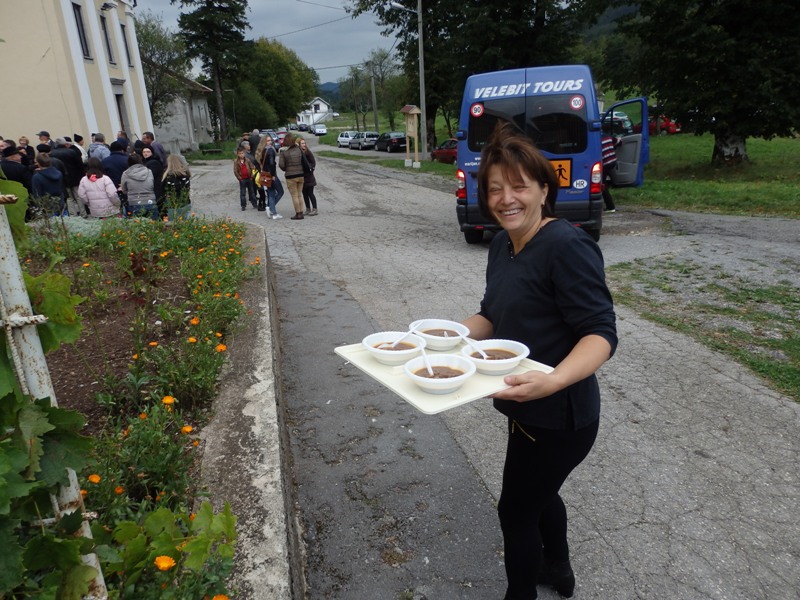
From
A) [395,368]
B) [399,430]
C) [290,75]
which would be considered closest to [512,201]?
[395,368]

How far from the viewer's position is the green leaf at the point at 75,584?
1301 mm

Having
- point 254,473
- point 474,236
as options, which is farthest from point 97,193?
point 254,473

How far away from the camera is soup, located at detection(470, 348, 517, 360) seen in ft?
6.15

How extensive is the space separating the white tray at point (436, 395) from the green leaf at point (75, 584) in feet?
2.99

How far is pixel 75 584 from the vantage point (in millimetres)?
1305

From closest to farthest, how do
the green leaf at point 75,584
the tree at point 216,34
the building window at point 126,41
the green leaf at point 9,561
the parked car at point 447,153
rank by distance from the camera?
the green leaf at point 9,561 → the green leaf at point 75,584 → the building window at point 126,41 → the parked car at point 447,153 → the tree at point 216,34

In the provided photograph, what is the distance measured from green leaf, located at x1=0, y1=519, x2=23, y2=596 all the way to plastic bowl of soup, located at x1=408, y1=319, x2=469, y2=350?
52.2 inches

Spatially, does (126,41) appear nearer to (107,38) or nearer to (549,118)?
(107,38)

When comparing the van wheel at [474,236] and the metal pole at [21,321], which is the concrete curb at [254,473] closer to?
the metal pole at [21,321]

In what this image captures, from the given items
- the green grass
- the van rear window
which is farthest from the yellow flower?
the green grass

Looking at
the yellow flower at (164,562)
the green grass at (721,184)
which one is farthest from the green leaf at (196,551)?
the green grass at (721,184)

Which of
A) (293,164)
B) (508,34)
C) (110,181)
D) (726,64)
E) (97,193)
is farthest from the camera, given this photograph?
(508,34)

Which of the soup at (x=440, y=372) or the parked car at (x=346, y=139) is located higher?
the soup at (x=440, y=372)

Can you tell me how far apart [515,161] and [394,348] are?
779 millimetres
